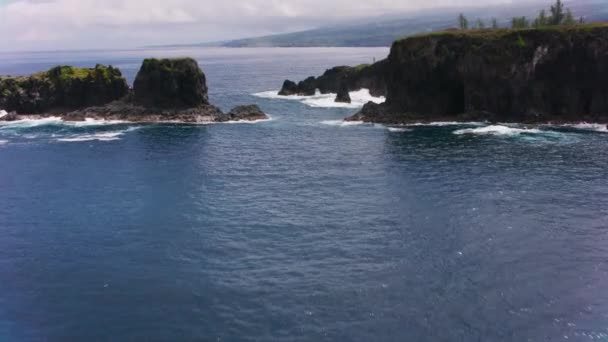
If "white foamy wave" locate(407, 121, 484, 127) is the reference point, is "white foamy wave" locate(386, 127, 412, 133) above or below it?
below

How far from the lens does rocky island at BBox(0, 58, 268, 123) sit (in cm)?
14416

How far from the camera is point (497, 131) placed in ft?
376

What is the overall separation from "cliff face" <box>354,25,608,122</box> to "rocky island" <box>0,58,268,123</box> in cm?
3925

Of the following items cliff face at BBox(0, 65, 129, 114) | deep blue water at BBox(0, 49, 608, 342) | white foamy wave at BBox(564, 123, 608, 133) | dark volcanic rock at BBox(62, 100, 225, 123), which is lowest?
deep blue water at BBox(0, 49, 608, 342)

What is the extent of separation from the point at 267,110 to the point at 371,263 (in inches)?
4358

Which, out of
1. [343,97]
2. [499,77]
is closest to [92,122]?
[343,97]

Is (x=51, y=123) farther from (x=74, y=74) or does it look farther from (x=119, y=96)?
(x=119, y=96)

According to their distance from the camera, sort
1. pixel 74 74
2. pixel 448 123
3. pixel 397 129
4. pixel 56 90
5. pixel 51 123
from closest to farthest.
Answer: pixel 397 129
pixel 448 123
pixel 51 123
pixel 56 90
pixel 74 74

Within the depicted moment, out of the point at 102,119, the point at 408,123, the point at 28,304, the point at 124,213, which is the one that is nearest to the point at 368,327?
the point at 28,304

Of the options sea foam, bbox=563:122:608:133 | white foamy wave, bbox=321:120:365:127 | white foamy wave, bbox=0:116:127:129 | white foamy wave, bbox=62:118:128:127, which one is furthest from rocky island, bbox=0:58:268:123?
sea foam, bbox=563:122:608:133

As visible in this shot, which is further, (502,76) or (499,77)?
(499,77)

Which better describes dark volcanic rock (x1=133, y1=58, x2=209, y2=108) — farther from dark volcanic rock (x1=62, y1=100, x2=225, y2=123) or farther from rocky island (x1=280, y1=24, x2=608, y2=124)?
rocky island (x1=280, y1=24, x2=608, y2=124)

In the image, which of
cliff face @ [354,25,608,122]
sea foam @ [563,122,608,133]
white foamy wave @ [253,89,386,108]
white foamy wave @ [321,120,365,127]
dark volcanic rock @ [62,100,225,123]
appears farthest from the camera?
white foamy wave @ [253,89,386,108]

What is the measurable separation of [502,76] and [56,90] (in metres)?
117
